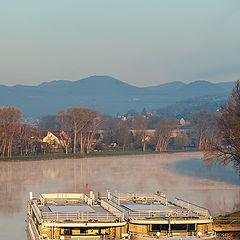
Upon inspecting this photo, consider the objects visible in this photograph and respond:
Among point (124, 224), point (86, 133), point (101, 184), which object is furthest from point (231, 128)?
point (86, 133)

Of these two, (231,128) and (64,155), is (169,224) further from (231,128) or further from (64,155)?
(64,155)

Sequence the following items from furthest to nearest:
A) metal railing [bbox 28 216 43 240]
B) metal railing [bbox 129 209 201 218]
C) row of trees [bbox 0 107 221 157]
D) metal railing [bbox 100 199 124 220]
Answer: row of trees [bbox 0 107 221 157] → metal railing [bbox 129 209 201 218] → metal railing [bbox 100 199 124 220] → metal railing [bbox 28 216 43 240]

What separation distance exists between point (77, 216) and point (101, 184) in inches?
824

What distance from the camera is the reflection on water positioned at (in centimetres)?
3123

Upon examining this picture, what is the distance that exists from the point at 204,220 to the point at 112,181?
77.7 feet

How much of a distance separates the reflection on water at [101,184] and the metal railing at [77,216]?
→ 418 centimetres

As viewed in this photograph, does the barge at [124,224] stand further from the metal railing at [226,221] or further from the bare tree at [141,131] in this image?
the bare tree at [141,131]

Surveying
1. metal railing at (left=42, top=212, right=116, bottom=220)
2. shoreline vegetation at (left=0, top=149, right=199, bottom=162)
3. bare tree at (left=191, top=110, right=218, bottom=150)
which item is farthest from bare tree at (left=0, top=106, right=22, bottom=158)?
metal railing at (left=42, top=212, right=116, bottom=220)

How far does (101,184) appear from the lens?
139 feet

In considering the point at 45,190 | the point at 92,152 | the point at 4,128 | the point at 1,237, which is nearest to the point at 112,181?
the point at 45,190

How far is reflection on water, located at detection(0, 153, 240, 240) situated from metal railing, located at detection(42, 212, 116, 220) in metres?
4.18

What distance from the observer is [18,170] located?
56469 millimetres

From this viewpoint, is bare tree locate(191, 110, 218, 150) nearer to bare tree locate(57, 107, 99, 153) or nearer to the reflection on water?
bare tree locate(57, 107, 99, 153)

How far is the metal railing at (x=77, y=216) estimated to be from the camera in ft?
69.7
